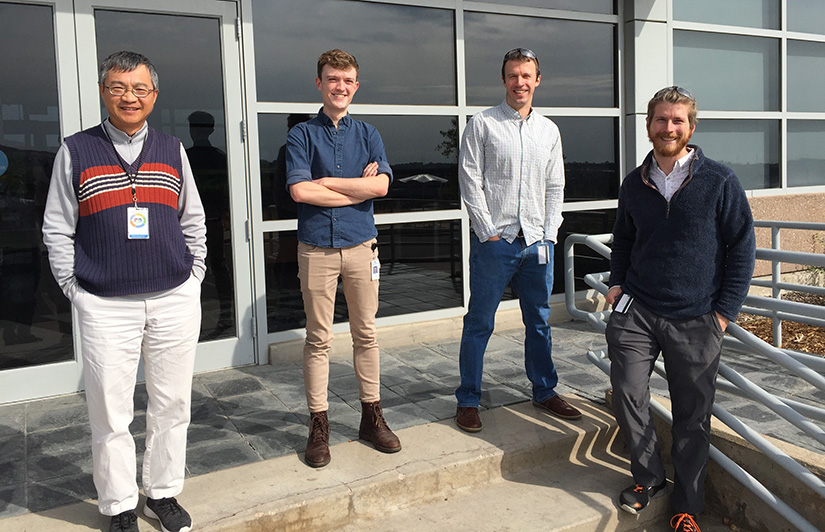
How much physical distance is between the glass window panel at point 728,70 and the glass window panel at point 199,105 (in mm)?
4709

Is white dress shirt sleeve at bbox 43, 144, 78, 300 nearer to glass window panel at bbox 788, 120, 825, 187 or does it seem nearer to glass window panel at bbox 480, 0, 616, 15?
glass window panel at bbox 480, 0, 616, 15

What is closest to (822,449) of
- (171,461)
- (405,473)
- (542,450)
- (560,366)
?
(542,450)

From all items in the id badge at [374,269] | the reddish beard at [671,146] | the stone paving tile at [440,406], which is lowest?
the stone paving tile at [440,406]

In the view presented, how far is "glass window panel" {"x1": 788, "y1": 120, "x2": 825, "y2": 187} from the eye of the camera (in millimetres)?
8141

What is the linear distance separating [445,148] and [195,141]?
214cm

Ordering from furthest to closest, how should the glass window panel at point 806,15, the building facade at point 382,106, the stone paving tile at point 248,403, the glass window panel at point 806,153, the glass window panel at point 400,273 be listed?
the glass window panel at point 806,153 < the glass window panel at point 806,15 < the glass window panel at point 400,273 < the building facade at point 382,106 < the stone paving tile at point 248,403

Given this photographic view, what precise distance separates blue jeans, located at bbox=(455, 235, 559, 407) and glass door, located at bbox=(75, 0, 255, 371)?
6.85 feet

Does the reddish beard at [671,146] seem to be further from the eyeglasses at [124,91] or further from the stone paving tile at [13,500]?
the stone paving tile at [13,500]

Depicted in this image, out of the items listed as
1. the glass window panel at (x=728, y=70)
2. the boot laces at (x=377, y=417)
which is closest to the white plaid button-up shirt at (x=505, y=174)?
the boot laces at (x=377, y=417)

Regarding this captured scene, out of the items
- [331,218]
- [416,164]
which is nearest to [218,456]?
[331,218]

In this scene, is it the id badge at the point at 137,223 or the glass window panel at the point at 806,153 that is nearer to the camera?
the id badge at the point at 137,223

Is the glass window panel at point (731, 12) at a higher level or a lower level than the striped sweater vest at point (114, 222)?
higher

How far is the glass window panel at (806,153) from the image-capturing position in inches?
320

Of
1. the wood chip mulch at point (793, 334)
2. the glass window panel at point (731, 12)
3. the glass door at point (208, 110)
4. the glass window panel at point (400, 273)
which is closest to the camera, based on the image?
the glass door at point (208, 110)
